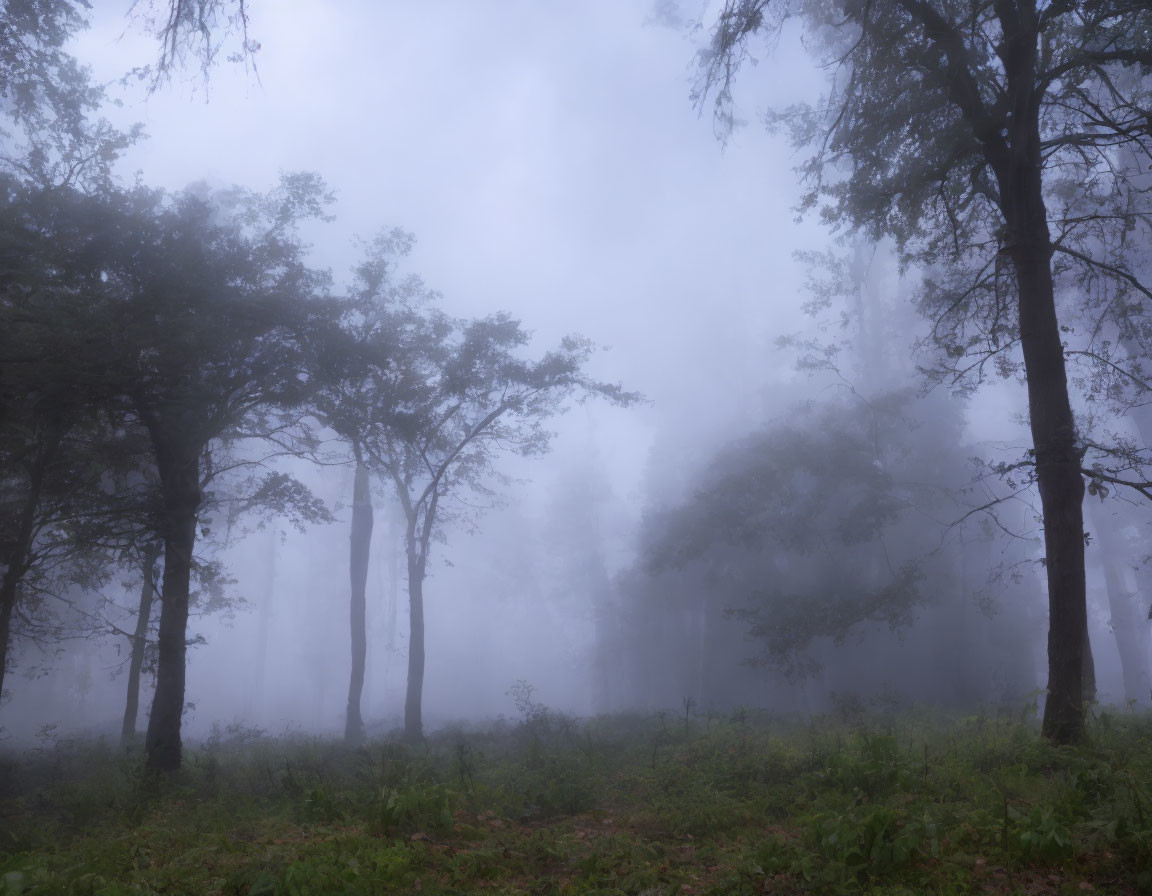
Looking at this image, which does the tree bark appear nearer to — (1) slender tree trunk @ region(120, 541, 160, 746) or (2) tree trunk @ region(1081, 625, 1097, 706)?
(1) slender tree trunk @ region(120, 541, 160, 746)

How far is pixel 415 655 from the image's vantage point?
21500 millimetres

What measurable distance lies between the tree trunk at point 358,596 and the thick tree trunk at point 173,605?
8.17m

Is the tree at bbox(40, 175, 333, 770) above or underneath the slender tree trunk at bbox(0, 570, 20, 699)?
above

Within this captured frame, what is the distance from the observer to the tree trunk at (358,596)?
22.5 m

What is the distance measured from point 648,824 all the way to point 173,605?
10.0 m

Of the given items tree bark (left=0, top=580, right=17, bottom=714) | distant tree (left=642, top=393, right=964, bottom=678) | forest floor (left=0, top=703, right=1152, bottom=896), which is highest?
distant tree (left=642, top=393, right=964, bottom=678)

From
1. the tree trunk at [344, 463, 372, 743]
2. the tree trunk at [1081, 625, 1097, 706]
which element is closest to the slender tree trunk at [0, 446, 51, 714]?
the tree trunk at [344, 463, 372, 743]

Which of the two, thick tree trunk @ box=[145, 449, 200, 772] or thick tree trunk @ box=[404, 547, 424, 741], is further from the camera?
thick tree trunk @ box=[404, 547, 424, 741]

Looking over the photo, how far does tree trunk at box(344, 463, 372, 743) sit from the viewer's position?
2245 cm

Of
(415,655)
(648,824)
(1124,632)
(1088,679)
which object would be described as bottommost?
(648,824)

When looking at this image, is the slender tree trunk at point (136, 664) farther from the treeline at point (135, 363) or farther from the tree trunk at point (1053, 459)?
the tree trunk at point (1053, 459)

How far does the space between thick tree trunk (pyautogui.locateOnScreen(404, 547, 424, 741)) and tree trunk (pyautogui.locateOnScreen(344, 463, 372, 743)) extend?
5.21ft

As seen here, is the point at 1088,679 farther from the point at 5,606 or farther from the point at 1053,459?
the point at 5,606

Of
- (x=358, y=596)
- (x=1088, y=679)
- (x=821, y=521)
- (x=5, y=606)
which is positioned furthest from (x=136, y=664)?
(x=821, y=521)
